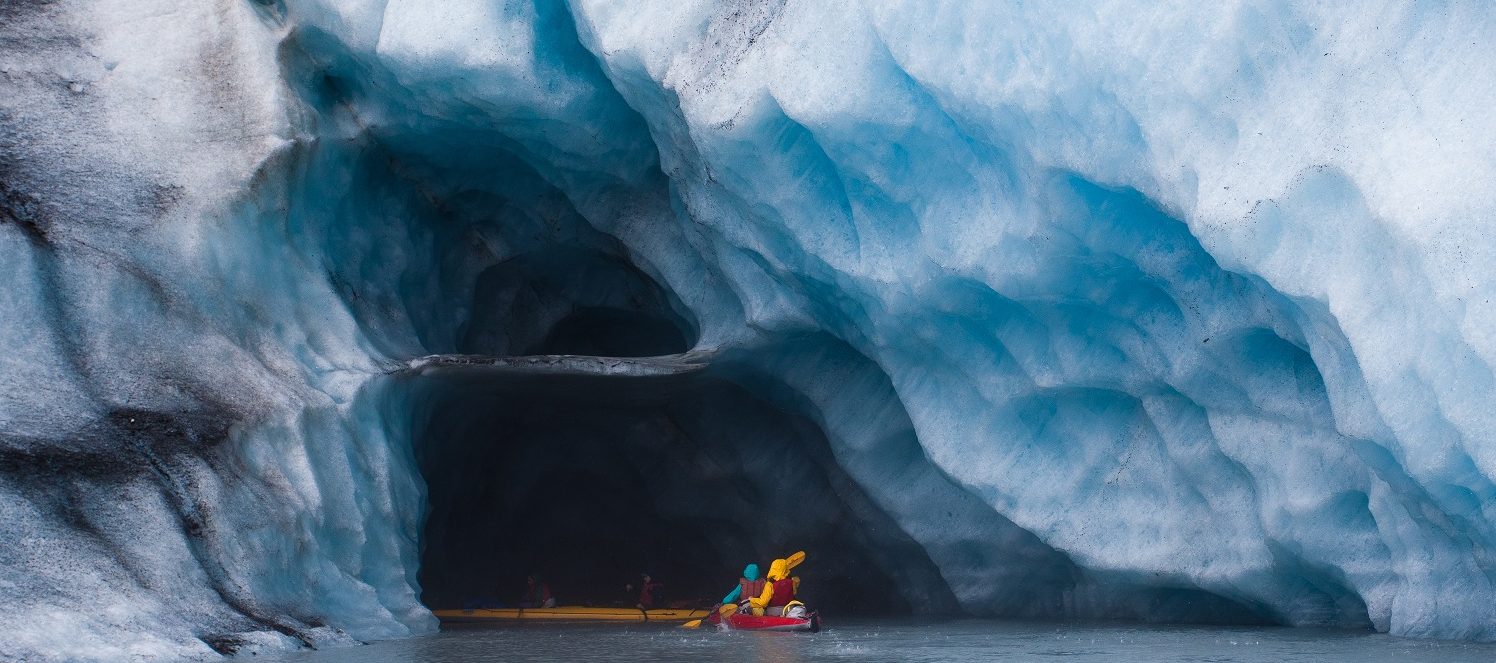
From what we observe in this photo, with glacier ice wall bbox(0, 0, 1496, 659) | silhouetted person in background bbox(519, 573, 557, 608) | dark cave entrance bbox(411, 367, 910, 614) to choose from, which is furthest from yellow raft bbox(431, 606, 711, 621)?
glacier ice wall bbox(0, 0, 1496, 659)

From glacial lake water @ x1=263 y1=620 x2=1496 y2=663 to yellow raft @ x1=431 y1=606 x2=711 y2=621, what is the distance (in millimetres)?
A: 2145

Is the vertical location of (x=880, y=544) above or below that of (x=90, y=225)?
below

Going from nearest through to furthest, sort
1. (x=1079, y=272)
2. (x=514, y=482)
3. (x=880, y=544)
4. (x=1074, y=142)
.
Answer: (x=1074, y=142)
(x=1079, y=272)
(x=880, y=544)
(x=514, y=482)

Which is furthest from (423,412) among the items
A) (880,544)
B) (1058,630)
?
(1058,630)

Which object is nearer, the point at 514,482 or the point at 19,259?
the point at 19,259

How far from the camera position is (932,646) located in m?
12.1

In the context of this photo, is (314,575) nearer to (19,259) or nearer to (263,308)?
(263,308)

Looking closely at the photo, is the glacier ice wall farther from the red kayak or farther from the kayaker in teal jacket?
the red kayak

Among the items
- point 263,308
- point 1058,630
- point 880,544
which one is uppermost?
point 263,308

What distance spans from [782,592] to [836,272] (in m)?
3.74

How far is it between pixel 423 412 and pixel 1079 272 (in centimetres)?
746

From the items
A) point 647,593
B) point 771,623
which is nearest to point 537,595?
point 647,593

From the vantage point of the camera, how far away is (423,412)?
1616cm

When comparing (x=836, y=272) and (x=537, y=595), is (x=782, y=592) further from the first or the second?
(x=537, y=595)
